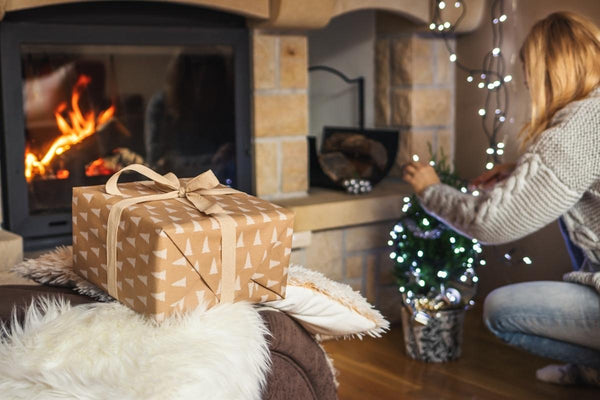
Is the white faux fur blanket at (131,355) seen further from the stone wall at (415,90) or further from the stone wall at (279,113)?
the stone wall at (415,90)

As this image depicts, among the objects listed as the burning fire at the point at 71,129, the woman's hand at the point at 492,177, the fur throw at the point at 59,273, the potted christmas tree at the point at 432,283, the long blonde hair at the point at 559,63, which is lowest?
the potted christmas tree at the point at 432,283

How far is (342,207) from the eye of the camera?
2838 millimetres

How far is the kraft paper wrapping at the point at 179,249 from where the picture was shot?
110cm

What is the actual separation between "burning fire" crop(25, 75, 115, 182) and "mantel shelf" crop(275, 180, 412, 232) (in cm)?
68

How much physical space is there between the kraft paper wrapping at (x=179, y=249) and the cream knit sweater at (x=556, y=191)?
32.7 inches

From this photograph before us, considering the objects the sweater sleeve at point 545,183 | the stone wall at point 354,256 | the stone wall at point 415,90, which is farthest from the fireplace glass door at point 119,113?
the sweater sleeve at point 545,183

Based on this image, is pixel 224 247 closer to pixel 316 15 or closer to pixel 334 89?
pixel 316 15

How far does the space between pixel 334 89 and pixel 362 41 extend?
257 mm

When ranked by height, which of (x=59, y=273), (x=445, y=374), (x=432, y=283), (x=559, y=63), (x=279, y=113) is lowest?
(x=445, y=374)

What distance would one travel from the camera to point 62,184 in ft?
8.17

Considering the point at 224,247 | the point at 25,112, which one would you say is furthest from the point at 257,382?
the point at 25,112

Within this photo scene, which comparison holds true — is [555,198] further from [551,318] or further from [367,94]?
[367,94]

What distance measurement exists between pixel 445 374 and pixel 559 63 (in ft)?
3.43

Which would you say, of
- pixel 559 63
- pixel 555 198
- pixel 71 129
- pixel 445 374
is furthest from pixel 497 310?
pixel 71 129
